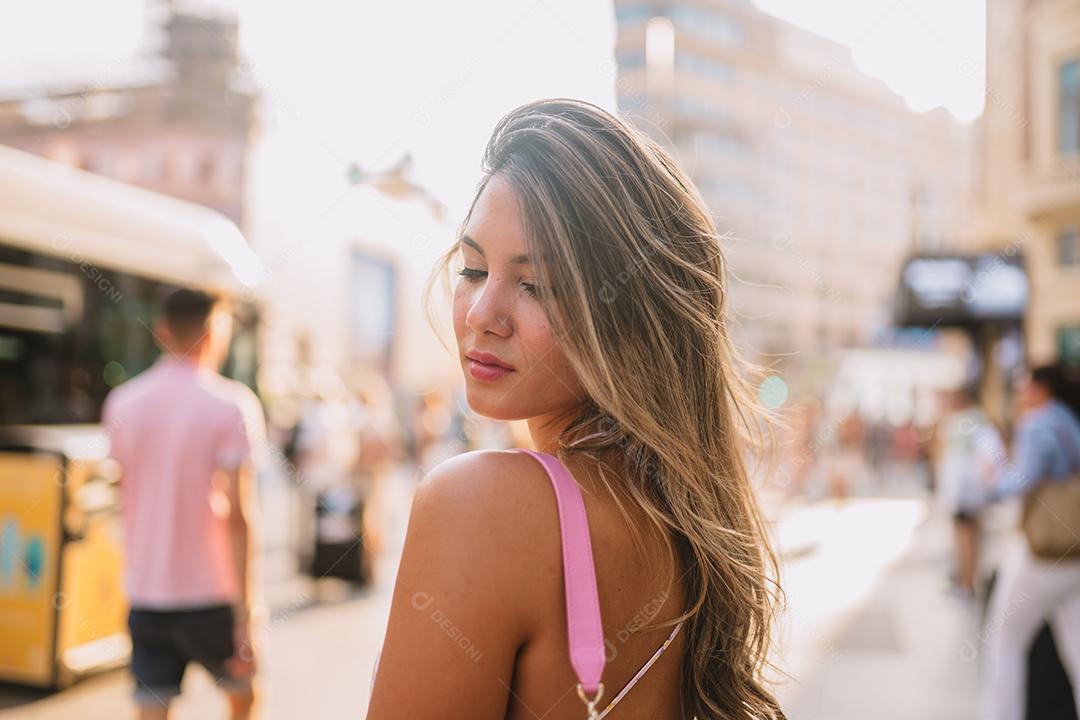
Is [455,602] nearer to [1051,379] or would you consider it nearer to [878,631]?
[1051,379]

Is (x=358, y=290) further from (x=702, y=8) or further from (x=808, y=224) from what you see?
(x=808, y=224)

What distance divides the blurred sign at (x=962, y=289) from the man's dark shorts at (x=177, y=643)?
1426cm

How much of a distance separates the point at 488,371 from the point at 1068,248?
71.1ft

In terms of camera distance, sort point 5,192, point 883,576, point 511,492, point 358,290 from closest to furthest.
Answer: point 511,492, point 5,192, point 883,576, point 358,290

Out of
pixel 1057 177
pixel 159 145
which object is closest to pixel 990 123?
pixel 1057 177

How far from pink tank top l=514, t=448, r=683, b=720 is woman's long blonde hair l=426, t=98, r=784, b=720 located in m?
0.09

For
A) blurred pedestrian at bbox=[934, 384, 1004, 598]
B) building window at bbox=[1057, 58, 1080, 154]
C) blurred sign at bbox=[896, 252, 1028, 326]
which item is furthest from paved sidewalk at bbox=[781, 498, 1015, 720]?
building window at bbox=[1057, 58, 1080, 154]

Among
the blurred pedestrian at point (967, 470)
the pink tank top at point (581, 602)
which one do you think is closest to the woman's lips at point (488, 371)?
the pink tank top at point (581, 602)

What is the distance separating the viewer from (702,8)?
6247cm

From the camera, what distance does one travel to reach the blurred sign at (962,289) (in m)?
15.2

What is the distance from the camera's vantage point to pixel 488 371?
4.43 feet

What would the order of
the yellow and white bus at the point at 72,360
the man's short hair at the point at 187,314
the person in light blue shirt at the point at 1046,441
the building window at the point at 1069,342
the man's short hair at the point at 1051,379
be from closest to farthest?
the man's short hair at the point at 187,314
the person in light blue shirt at the point at 1046,441
the man's short hair at the point at 1051,379
the yellow and white bus at the point at 72,360
the building window at the point at 1069,342

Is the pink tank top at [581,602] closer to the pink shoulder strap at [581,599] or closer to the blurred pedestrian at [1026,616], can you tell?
the pink shoulder strap at [581,599]

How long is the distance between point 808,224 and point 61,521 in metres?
70.9
